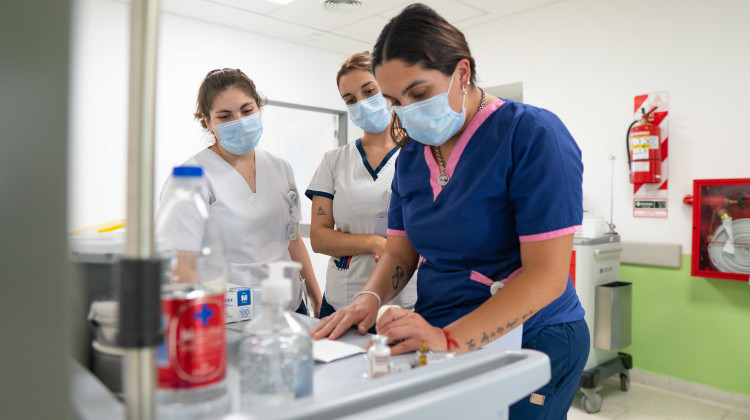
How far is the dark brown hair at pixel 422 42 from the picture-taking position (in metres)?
1.08

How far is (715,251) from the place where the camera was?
2.88 metres

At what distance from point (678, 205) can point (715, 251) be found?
38 centimetres

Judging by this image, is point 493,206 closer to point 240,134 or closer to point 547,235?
point 547,235

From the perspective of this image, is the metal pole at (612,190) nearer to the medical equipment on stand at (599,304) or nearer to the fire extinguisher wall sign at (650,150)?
the fire extinguisher wall sign at (650,150)

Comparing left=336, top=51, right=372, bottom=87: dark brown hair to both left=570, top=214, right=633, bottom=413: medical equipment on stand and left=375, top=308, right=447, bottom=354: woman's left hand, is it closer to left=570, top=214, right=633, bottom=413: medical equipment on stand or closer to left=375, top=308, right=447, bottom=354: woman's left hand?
left=375, top=308, right=447, bottom=354: woman's left hand

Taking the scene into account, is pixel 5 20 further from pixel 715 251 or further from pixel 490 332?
pixel 715 251

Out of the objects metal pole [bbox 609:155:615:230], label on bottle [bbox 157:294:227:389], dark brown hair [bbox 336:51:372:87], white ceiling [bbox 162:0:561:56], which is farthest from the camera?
white ceiling [bbox 162:0:561:56]

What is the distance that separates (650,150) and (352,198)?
2.16m

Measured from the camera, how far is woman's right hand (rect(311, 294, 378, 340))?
3.39ft

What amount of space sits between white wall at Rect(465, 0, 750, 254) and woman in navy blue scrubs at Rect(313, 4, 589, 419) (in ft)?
7.99

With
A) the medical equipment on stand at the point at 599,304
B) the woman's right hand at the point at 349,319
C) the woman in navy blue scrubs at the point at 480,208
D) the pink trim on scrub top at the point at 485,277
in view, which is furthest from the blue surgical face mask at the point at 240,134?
the medical equipment on stand at the point at 599,304

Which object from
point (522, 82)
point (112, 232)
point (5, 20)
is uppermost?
point (522, 82)

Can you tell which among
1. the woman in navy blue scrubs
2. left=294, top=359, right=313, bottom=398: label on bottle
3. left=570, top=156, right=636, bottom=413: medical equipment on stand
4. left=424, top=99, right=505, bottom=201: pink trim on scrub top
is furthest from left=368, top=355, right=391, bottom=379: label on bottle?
left=570, top=156, right=636, bottom=413: medical equipment on stand

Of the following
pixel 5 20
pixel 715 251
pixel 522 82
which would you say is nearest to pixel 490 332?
pixel 5 20
